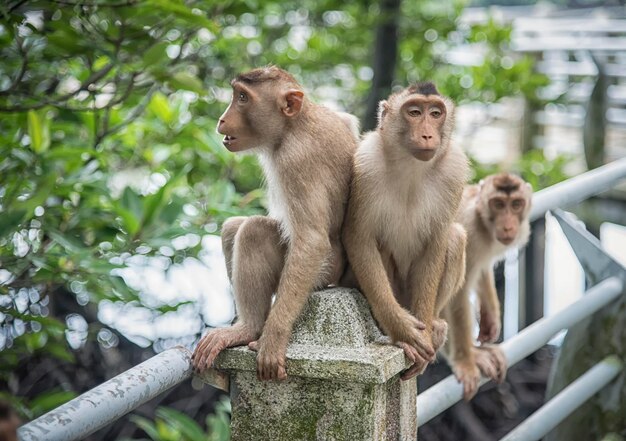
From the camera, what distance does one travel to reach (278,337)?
270 cm

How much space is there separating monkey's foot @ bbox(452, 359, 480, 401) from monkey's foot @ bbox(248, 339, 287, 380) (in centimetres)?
140

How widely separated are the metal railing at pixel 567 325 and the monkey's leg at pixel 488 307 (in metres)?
0.54

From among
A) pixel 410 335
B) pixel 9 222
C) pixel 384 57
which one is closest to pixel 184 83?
pixel 9 222

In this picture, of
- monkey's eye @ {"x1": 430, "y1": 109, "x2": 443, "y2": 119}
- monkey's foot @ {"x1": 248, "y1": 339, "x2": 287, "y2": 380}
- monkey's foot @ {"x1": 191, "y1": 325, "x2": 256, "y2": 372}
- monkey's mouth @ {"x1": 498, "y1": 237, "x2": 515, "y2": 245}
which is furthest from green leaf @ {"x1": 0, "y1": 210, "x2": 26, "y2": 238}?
monkey's mouth @ {"x1": 498, "y1": 237, "x2": 515, "y2": 245}

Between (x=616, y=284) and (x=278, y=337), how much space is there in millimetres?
2162

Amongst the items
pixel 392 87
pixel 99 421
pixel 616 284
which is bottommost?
pixel 616 284

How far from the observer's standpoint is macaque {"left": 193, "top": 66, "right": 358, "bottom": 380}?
299 centimetres

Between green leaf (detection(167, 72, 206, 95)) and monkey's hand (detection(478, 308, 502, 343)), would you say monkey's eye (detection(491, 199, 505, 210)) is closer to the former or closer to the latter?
monkey's hand (detection(478, 308, 502, 343))

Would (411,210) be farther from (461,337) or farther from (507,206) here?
(507,206)

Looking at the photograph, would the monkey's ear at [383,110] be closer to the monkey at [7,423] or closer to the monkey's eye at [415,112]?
the monkey's eye at [415,112]

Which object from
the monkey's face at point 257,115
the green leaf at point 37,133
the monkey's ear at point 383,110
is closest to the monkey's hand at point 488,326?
the monkey's ear at point 383,110

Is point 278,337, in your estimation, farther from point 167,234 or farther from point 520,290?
point 520,290

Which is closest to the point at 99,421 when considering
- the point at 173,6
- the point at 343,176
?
the point at 343,176

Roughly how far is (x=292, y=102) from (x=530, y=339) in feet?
4.62
